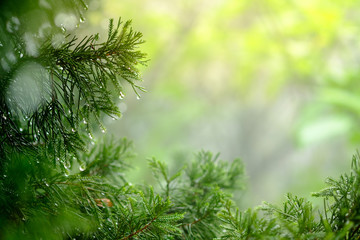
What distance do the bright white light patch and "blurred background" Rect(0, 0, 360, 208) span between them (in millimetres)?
1238

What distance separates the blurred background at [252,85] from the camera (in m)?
2.52

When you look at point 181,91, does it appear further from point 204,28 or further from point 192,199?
point 192,199

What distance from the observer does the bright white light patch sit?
393 millimetres

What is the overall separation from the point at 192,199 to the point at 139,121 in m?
3.39

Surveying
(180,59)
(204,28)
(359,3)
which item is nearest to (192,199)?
(359,3)

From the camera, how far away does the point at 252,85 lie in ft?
14.1

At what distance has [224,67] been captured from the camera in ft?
14.0

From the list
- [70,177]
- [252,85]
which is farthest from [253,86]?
[70,177]

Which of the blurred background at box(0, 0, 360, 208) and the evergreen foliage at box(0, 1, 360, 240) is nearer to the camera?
the evergreen foliage at box(0, 1, 360, 240)

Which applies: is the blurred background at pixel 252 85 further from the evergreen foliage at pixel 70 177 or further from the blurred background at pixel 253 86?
the evergreen foliage at pixel 70 177

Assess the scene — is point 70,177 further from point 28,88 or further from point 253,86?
point 253,86

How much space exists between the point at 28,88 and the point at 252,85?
4064mm

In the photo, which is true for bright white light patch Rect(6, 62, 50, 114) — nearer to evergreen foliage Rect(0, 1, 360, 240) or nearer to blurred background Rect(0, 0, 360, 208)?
evergreen foliage Rect(0, 1, 360, 240)

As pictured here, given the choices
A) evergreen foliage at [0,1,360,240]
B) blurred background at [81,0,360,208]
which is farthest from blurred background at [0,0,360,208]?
evergreen foliage at [0,1,360,240]
